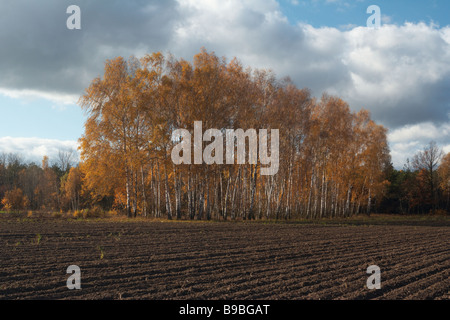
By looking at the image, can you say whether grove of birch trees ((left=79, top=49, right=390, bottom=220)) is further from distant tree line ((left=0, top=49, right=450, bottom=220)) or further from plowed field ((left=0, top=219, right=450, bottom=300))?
plowed field ((left=0, top=219, right=450, bottom=300))

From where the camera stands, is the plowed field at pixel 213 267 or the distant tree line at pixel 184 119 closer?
the plowed field at pixel 213 267

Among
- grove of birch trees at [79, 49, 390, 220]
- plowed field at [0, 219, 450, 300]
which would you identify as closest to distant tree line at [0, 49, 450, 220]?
grove of birch trees at [79, 49, 390, 220]

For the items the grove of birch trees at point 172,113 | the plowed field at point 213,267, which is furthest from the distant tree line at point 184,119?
the plowed field at point 213,267

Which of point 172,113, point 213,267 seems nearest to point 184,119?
point 172,113

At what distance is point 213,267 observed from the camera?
10.7 meters

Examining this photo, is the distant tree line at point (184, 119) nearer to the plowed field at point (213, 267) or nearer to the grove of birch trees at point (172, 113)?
the grove of birch trees at point (172, 113)

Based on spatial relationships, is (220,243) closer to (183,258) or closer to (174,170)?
(183,258)

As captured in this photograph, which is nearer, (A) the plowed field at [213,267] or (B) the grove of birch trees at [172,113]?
(A) the plowed field at [213,267]

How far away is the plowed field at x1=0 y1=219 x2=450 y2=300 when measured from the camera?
8.08m

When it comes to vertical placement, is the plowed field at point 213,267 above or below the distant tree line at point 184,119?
below

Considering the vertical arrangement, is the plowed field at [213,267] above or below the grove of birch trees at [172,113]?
below

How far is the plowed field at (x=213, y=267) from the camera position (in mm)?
8078

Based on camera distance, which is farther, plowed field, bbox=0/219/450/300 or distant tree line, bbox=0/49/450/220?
distant tree line, bbox=0/49/450/220

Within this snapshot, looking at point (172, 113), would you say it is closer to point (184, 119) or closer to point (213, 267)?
point (184, 119)
